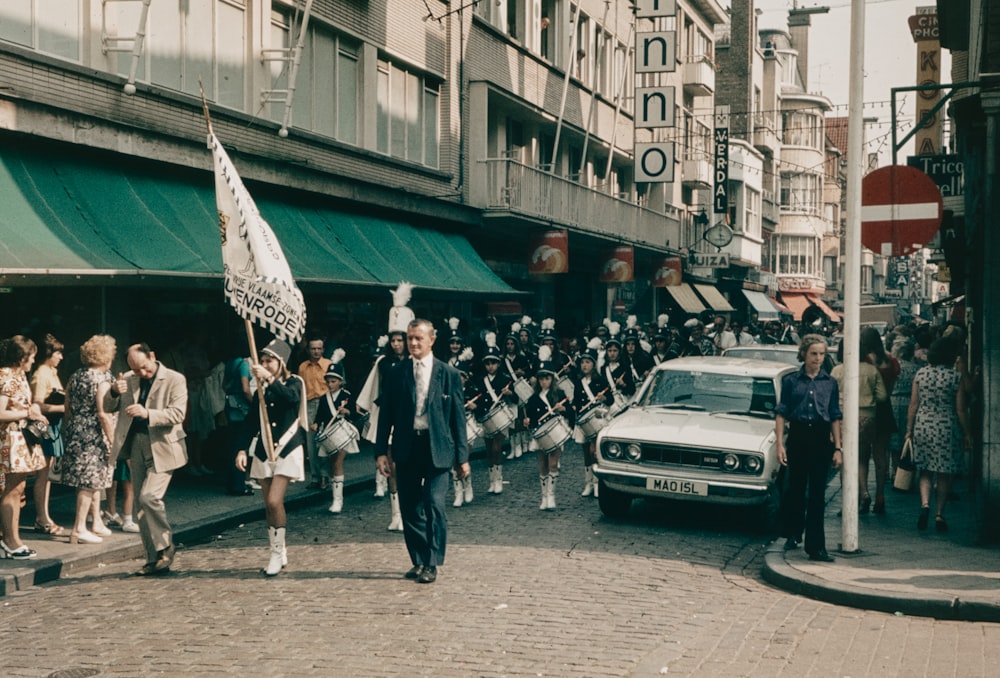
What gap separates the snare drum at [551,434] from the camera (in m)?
11.8

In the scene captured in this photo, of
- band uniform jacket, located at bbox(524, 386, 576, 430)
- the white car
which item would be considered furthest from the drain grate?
band uniform jacket, located at bbox(524, 386, 576, 430)

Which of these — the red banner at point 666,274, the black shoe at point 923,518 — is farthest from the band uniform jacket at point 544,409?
the red banner at point 666,274

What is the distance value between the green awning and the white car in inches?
197

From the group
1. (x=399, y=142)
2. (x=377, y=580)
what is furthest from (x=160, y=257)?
(x=399, y=142)

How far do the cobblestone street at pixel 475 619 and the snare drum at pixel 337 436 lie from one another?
5.10 ft

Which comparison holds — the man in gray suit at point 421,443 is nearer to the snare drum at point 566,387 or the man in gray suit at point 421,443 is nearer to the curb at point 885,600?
the curb at point 885,600

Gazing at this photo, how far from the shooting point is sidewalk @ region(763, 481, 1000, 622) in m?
7.64

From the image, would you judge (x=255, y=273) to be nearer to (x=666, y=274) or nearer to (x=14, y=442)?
(x=14, y=442)

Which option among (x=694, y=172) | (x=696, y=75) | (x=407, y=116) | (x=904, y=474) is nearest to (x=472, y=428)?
(x=904, y=474)

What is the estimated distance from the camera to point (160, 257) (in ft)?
39.9

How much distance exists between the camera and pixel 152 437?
8.73m

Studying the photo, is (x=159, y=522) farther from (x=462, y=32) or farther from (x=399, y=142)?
(x=462, y=32)

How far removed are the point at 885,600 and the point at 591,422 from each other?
17.2 feet

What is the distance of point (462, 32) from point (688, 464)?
48.5 ft
